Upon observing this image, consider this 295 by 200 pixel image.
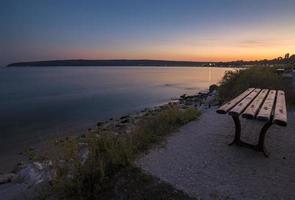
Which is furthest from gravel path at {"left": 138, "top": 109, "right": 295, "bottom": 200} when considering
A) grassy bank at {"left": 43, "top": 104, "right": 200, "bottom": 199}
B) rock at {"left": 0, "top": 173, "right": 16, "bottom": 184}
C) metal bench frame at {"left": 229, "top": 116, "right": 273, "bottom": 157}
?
rock at {"left": 0, "top": 173, "right": 16, "bottom": 184}

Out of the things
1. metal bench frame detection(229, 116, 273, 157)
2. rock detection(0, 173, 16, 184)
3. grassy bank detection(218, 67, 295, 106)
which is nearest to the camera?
metal bench frame detection(229, 116, 273, 157)

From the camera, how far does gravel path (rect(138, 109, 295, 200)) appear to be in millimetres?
3744

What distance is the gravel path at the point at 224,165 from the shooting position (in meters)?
3.74

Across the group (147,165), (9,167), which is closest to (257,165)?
(147,165)

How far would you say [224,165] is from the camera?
14.8ft

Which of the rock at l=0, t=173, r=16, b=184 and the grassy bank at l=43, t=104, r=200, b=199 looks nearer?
the grassy bank at l=43, t=104, r=200, b=199

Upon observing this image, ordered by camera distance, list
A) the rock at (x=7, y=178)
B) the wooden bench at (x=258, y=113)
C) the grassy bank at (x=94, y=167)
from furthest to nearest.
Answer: the rock at (x=7, y=178) → the wooden bench at (x=258, y=113) → the grassy bank at (x=94, y=167)

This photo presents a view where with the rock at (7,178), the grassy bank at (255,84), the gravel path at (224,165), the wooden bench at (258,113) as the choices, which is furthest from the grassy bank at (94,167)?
the grassy bank at (255,84)

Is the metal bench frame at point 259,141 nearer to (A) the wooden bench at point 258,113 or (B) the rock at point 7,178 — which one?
(A) the wooden bench at point 258,113

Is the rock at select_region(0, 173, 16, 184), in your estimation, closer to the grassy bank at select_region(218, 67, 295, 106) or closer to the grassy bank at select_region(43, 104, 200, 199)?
the grassy bank at select_region(43, 104, 200, 199)

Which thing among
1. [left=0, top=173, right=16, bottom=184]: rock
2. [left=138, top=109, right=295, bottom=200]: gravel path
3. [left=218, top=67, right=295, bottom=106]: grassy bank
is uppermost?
[left=218, top=67, right=295, bottom=106]: grassy bank

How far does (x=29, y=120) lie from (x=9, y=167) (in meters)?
10.0

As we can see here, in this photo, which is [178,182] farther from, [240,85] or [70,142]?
[240,85]

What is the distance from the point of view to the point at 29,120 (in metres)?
18.9
